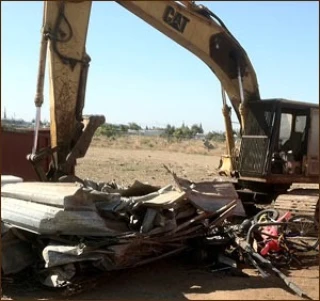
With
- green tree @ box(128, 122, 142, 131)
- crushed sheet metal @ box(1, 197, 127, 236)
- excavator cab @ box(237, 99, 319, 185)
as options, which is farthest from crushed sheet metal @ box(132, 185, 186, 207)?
green tree @ box(128, 122, 142, 131)

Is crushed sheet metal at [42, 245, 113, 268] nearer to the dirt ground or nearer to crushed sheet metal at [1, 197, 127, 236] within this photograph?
crushed sheet metal at [1, 197, 127, 236]

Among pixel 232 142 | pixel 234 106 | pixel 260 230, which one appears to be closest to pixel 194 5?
pixel 234 106

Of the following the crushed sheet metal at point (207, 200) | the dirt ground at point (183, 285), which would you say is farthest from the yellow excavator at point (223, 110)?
the dirt ground at point (183, 285)

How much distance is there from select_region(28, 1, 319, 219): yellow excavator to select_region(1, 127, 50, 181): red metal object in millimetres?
1663

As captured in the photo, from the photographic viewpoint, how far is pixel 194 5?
8.92m

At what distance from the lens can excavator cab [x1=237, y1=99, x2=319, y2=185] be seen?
30.2ft

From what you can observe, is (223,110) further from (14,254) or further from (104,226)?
(14,254)

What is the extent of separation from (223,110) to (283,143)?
1.54 meters

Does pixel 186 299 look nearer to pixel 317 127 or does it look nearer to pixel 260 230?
pixel 260 230

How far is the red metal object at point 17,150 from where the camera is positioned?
29.7 feet

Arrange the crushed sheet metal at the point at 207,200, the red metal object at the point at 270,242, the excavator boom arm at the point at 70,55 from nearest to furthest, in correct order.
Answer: the crushed sheet metal at the point at 207,200, the red metal object at the point at 270,242, the excavator boom arm at the point at 70,55

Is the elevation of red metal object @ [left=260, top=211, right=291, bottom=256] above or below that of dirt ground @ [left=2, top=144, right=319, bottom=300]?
Answer: above

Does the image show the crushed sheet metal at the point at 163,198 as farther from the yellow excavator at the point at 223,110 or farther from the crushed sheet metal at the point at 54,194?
the yellow excavator at the point at 223,110

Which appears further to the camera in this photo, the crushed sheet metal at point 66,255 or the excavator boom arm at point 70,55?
the excavator boom arm at point 70,55
